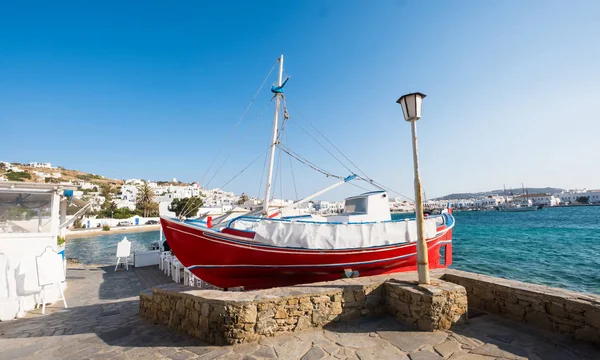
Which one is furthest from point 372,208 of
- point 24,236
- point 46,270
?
point 24,236

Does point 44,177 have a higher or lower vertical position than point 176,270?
higher

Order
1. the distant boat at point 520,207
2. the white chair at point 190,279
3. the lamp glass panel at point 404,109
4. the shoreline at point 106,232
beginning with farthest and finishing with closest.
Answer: the distant boat at point 520,207
the shoreline at point 106,232
the white chair at point 190,279
the lamp glass panel at point 404,109

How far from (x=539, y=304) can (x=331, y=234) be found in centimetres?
482

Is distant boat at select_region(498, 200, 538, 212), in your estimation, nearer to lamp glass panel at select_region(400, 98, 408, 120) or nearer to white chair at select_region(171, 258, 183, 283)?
lamp glass panel at select_region(400, 98, 408, 120)

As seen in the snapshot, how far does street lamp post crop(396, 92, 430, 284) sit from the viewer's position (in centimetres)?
438

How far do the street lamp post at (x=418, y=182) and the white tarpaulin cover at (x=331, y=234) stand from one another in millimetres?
3619

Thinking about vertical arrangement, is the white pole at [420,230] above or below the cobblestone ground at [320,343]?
above

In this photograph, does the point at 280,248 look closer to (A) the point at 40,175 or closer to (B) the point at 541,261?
(B) the point at 541,261

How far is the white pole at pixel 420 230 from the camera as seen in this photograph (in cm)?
437

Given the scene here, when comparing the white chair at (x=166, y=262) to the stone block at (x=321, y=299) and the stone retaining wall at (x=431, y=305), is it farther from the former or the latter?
the stone retaining wall at (x=431, y=305)

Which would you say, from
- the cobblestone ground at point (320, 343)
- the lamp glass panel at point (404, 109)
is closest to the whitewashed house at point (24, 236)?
the cobblestone ground at point (320, 343)

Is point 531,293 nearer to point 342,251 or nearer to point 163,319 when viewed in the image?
point 342,251

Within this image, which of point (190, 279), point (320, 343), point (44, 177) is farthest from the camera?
point (44, 177)

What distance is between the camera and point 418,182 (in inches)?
181
